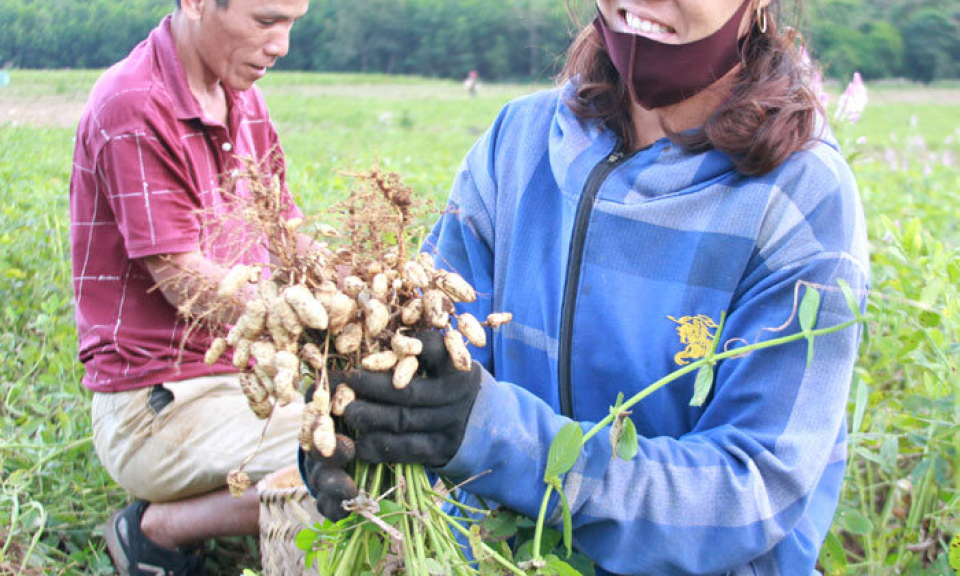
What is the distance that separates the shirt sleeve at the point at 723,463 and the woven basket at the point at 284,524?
0.55 metres

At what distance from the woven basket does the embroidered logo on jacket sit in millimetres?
695

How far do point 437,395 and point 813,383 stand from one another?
0.48 metres

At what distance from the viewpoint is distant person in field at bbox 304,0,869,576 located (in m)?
1.08

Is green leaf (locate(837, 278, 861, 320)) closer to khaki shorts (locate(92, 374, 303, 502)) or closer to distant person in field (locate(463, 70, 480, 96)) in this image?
khaki shorts (locate(92, 374, 303, 502))

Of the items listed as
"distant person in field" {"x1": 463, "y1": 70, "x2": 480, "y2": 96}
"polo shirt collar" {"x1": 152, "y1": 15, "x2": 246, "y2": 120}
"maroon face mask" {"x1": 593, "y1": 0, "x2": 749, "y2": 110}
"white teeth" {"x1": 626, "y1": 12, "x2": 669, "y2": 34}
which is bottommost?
"distant person in field" {"x1": 463, "y1": 70, "x2": 480, "y2": 96}

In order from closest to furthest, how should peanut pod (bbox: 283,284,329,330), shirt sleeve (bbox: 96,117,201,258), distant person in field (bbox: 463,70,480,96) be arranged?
peanut pod (bbox: 283,284,329,330) → shirt sleeve (bbox: 96,117,201,258) → distant person in field (bbox: 463,70,480,96)

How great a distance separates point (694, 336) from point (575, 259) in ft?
0.69

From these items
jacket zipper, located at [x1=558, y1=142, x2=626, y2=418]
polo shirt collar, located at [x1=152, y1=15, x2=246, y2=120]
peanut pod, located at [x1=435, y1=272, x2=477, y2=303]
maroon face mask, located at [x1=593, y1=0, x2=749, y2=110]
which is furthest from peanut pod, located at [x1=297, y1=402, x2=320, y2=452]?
polo shirt collar, located at [x1=152, y1=15, x2=246, y2=120]

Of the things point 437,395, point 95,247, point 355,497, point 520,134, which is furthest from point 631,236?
point 95,247

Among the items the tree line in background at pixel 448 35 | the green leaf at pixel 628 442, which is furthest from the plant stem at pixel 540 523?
the tree line in background at pixel 448 35

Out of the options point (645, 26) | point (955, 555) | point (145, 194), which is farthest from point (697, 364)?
point (145, 194)

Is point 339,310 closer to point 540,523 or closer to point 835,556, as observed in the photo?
point 540,523

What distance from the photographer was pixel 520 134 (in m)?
1.46

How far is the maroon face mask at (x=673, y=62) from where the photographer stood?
1215 mm
